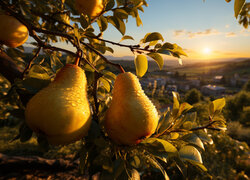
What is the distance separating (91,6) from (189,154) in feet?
2.42

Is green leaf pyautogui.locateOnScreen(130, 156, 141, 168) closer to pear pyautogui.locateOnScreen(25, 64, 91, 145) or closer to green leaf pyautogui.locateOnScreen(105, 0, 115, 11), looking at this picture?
pear pyautogui.locateOnScreen(25, 64, 91, 145)

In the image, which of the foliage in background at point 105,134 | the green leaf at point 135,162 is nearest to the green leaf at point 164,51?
the foliage in background at point 105,134

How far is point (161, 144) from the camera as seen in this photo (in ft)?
1.63

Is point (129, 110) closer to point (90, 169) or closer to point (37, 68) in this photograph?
point (90, 169)

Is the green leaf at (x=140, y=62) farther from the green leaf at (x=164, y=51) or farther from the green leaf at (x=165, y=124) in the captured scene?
the green leaf at (x=165, y=124)

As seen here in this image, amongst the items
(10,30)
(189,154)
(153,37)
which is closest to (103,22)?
(153,37)

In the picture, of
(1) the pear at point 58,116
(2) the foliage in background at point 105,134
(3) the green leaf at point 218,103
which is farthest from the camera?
(3) the green leaf at point 218,103

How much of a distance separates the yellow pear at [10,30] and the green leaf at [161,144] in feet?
2.77

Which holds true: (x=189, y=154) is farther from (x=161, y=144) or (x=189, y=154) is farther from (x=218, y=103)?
(x=218, y=103)

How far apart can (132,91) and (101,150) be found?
8.5 inches

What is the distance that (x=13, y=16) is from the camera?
0.83 metres

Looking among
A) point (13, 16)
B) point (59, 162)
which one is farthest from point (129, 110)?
point (59, 162)

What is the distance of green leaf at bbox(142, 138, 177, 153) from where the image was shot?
47 cm

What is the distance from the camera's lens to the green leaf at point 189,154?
53 centimetres
